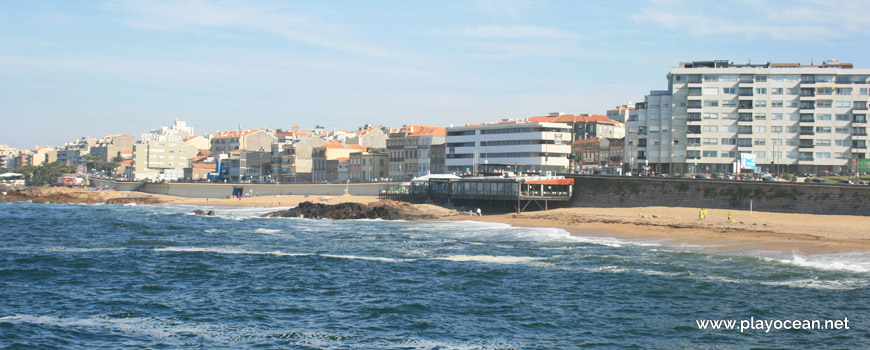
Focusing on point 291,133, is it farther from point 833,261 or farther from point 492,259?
point 833,261

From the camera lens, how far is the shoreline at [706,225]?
42.8 m

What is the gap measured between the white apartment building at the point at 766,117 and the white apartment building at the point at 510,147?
1453cm

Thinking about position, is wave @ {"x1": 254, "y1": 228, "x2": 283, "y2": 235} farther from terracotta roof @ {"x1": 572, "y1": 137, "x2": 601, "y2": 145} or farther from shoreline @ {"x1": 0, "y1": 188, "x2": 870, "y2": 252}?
terracotta roof @ {"x1": 572, "y1": 137, "x2": 601, "y2": 145}

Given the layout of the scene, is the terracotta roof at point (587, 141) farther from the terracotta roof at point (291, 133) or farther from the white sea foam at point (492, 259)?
the white sea foam at point (492, 259)

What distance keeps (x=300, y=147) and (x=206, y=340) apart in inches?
4802

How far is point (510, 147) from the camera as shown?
344ft

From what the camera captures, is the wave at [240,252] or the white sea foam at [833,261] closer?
the white sea foam at [833,261]

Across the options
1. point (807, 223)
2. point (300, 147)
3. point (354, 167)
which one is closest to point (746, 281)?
point (807, 223)

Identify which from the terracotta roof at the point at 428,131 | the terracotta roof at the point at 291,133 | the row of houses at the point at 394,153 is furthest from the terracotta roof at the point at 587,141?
the terracotta roof at the point at 291,133

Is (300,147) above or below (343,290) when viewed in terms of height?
above

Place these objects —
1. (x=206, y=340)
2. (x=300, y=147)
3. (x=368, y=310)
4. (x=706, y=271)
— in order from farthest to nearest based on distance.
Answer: (x=300, y=147) → (x=706, y=271) → (x=368, y=310) → (x=206, y=340)

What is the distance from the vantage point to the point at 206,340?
Answer: 21.9m

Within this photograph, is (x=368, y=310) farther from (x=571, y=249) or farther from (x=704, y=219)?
(x=704, y=219)
